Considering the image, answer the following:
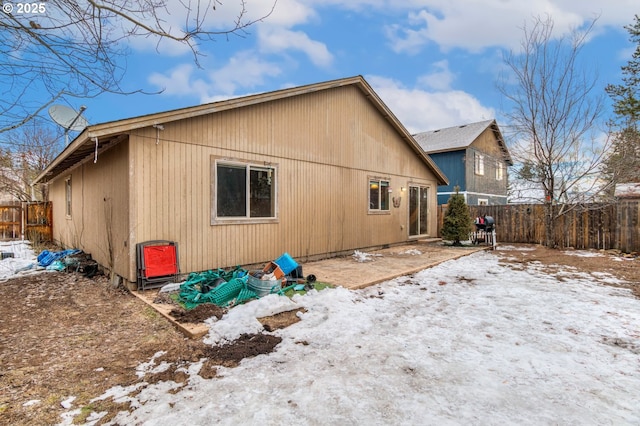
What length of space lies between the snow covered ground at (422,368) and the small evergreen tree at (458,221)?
608 cm

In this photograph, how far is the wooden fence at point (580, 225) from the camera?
921 centimetres

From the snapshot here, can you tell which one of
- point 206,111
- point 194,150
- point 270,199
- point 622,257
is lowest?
point 622,257

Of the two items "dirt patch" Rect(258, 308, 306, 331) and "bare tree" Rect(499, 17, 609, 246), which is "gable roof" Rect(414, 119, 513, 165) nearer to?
"bare tree" Rect(499, 17, 609, 246)

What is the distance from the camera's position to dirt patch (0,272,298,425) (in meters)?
2.25

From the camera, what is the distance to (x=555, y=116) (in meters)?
10.2

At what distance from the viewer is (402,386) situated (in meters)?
2.34

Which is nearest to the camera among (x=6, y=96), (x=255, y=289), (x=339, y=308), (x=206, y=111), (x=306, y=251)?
A: (x=6, y=96)

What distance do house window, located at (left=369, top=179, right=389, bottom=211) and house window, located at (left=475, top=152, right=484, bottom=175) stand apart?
10.2 m

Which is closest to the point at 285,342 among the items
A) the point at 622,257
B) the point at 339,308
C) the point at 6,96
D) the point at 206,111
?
the point at 339,308

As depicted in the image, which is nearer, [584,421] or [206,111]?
[584,421]

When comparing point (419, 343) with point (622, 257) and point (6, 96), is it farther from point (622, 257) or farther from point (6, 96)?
point (622, 257)

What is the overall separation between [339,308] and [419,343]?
1.18 metres

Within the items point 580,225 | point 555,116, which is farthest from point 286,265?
point 555,116

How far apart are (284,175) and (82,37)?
4284 millimetres
